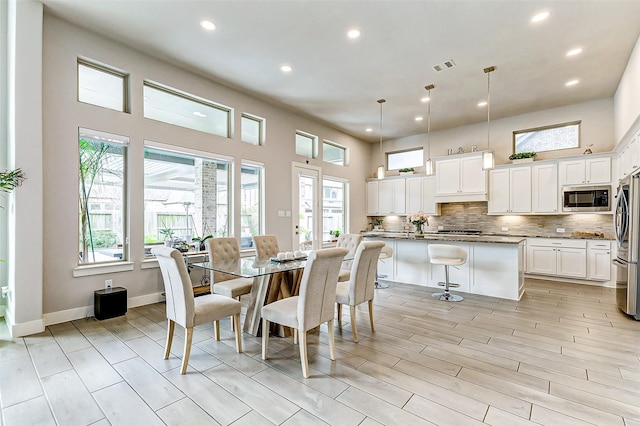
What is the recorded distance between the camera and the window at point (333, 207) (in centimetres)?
A: 721

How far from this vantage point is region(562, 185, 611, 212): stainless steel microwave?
5246mm

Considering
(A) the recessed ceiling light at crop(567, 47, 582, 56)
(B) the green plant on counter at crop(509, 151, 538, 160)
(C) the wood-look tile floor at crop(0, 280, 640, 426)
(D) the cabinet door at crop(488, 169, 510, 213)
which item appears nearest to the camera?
(C) the wood-look tile floor at crop(0, 280, 640, 426)

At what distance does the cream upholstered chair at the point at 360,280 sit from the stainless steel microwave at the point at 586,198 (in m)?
4.68

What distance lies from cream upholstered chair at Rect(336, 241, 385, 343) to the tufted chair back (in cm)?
149

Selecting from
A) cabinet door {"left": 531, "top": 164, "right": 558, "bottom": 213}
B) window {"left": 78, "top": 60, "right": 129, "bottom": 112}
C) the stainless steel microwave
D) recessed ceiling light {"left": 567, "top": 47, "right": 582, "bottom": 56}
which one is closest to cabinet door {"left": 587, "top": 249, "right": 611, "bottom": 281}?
the stainless steel microwave

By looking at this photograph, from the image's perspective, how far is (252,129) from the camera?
561 cm

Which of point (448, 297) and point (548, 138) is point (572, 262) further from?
point (448, 297)

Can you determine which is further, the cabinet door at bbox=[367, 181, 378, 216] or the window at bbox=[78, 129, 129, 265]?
the cabinet door at bbox=[367, 181, 378, 216]

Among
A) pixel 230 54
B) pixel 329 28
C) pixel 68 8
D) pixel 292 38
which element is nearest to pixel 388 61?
pixel 329 28

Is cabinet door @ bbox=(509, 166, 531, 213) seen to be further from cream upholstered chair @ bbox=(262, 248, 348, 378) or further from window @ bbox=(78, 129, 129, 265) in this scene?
window @ bbox=(78, 129, 129, 265)

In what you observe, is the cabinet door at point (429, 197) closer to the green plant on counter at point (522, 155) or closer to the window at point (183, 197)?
the green plant on counter at point (522, 155)

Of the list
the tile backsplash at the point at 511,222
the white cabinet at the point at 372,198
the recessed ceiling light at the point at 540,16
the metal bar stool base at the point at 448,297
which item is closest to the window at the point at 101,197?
the metal bar stool base at the point at 448,297

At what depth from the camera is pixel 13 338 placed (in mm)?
2947

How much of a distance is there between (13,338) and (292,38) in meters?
4.31
